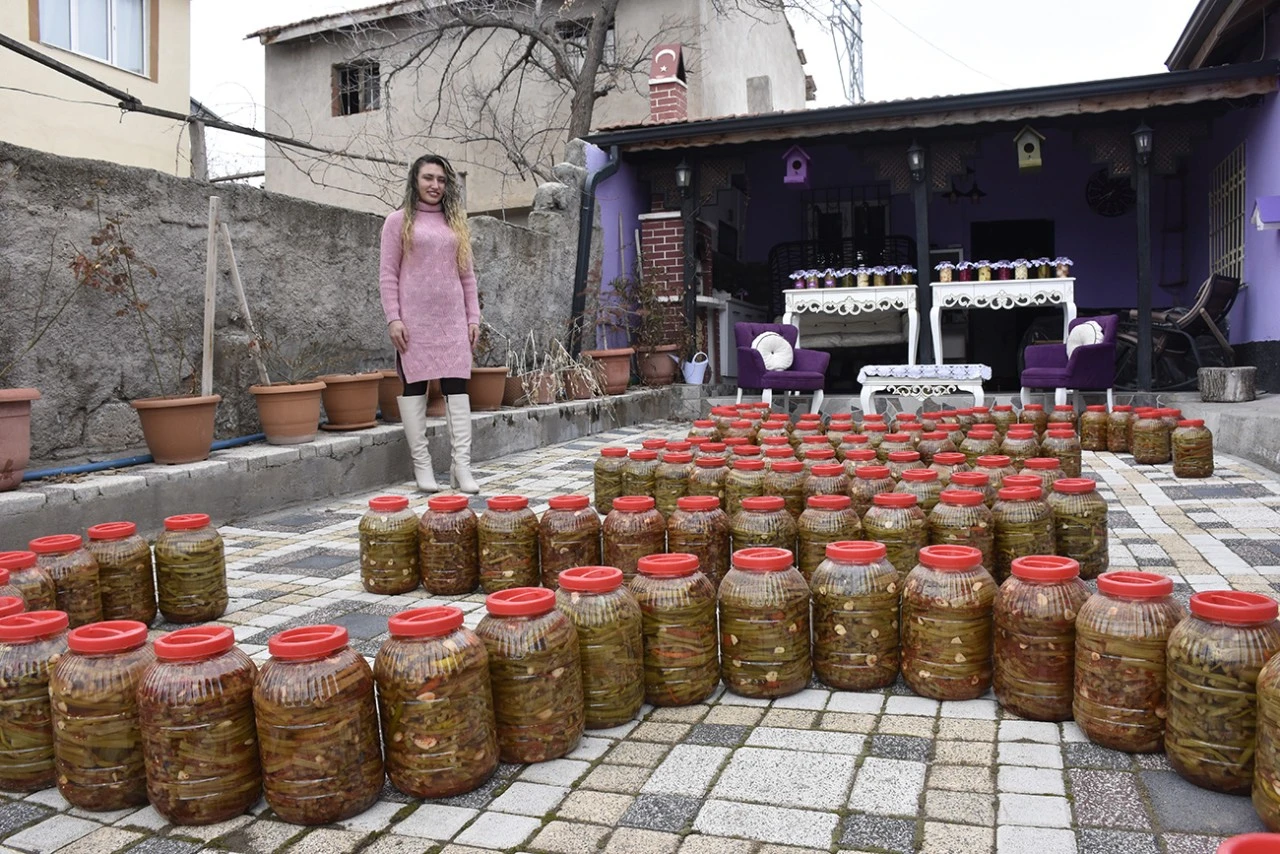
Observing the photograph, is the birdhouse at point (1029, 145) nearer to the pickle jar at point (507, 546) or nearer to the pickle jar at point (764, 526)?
the pickle jar at point (764, 526)

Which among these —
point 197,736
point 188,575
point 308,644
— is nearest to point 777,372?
point 188,575

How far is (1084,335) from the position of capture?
26.5ft

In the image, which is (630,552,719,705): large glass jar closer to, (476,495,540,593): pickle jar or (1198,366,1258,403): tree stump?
(476,495,540,593): pickle jar

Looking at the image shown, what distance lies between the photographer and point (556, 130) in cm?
1525

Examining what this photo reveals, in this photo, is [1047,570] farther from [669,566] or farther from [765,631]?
[669,566]

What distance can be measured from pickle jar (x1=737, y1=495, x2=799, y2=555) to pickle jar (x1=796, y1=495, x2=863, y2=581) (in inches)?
1.8

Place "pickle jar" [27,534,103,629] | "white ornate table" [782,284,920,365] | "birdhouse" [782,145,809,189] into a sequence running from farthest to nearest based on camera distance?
"birdhouse" [782,145,809,189] < "white ornate table" [782,284,920,365] < "pickle jar" [27,534,103,629]

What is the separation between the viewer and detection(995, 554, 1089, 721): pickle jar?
2393 mm

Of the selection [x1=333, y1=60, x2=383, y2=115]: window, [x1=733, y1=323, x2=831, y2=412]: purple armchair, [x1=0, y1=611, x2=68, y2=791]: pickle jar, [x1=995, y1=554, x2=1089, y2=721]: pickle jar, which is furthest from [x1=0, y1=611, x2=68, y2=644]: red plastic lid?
[x1=333, y1=60, x2=383, y2=115]: window

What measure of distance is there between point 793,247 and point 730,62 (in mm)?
4692

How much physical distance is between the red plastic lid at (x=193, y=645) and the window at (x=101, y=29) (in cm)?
1288

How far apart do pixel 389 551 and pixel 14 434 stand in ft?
6.19

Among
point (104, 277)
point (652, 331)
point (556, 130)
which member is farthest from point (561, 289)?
point (556, 130)

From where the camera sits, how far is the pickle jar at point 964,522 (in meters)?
3.23
